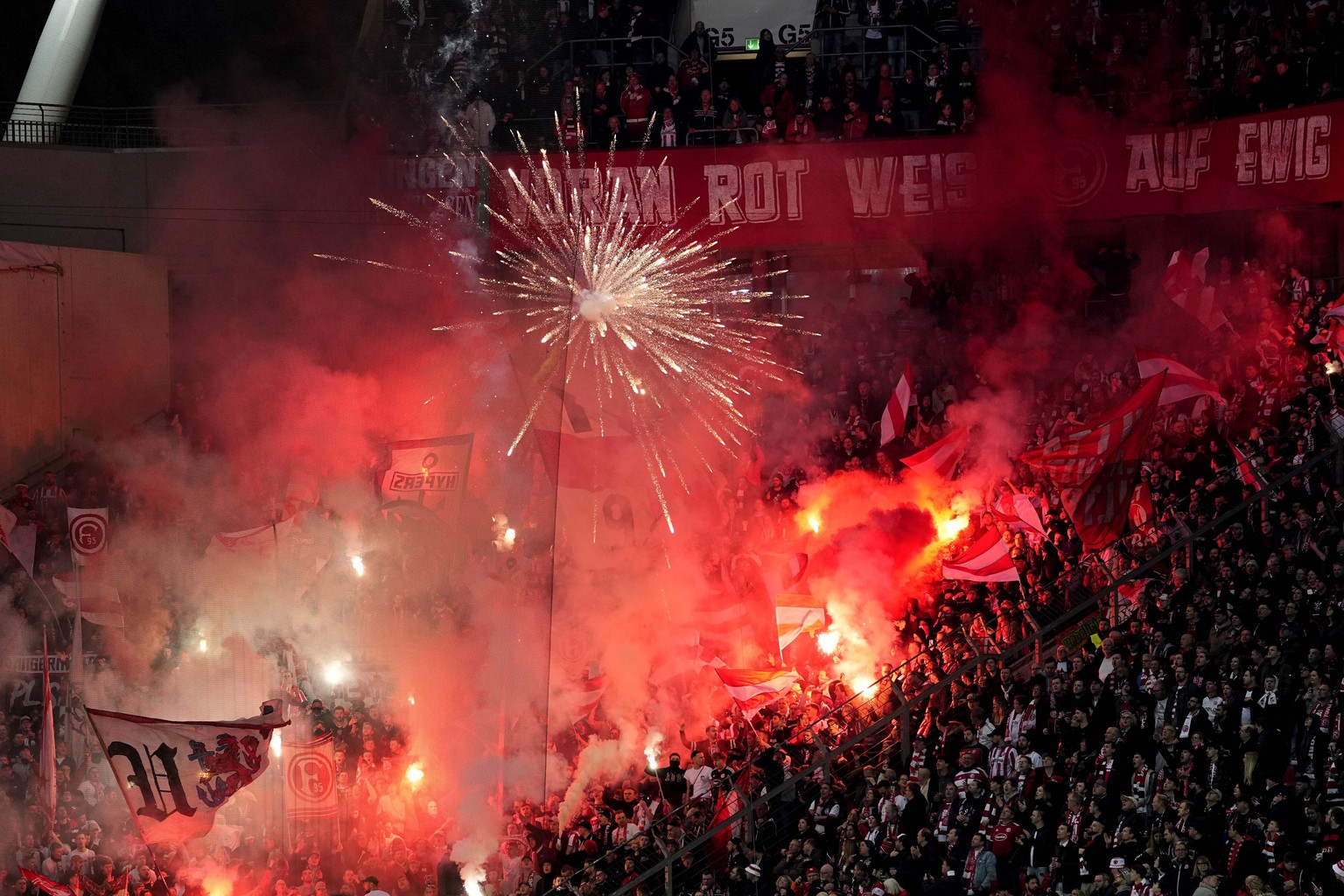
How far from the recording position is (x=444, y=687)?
61.1ft

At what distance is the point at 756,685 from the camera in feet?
50.6

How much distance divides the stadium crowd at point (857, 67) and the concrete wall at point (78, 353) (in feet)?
12.2

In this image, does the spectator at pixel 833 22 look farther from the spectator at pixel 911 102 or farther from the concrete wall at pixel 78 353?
the concrete wall at pixel 78 353

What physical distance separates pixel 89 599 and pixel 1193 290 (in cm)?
1213

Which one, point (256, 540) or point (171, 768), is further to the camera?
point (256, 540)

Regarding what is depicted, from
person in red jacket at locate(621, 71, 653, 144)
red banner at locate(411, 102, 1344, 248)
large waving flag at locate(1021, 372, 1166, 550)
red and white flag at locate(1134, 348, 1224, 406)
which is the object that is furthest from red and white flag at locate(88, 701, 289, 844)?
person in red jacket at locate(621, 71, 653, 144)

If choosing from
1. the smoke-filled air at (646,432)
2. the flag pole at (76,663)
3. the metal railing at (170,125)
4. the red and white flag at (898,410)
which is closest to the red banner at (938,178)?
the smoke-filled air at (646,432)

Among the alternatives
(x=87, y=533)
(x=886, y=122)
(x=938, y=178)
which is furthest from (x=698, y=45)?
(x=87, y=533)

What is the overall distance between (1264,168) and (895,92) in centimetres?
427

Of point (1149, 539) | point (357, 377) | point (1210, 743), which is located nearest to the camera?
point (1210, 743)

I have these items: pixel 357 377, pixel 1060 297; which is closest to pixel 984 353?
pixel 1060 297

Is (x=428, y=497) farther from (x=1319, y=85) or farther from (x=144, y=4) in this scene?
(x=1319, y=85)

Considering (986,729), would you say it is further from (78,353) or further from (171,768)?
(78,353)

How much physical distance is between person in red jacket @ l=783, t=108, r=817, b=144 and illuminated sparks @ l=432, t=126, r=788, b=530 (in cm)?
144
